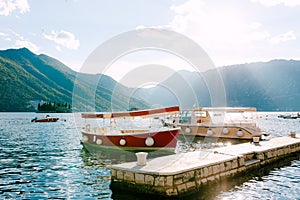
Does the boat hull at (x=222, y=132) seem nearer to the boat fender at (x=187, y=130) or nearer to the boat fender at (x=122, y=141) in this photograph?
the boat fender at (x=187, y=130)

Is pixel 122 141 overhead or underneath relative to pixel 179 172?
overhead

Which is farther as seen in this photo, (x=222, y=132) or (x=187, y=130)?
(x=187, y=130)

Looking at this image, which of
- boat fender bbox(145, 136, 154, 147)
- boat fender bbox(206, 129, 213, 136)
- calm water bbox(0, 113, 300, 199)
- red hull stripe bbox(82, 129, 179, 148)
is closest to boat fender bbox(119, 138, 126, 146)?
red hull stripe bbox(82, 129, 179, 148)

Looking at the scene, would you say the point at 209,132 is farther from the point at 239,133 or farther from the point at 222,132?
the point at 239,133

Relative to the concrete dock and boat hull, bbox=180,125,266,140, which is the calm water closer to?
the concrete dock

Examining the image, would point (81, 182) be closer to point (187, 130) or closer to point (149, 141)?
point (149, 141)

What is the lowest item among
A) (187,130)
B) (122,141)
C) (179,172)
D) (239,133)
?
(179,172)

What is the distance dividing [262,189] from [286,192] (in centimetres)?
105

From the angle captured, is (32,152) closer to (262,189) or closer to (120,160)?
(120,160)

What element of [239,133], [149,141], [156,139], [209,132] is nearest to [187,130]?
[209,132]

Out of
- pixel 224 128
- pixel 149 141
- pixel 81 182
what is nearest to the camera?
pixel 81 182

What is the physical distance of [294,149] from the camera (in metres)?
21.8

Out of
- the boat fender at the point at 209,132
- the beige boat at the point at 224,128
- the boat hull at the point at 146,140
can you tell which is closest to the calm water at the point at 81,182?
the boat hull at the point at 146,140

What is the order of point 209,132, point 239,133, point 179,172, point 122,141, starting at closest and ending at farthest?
point 179,172, point 122,141, point 239,133, point 209,132
